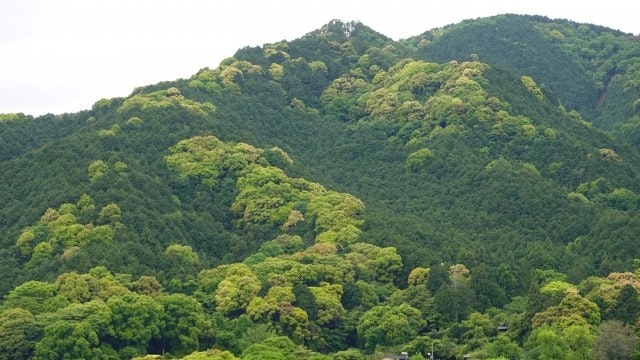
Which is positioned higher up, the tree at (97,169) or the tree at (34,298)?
the tree at (97,169)

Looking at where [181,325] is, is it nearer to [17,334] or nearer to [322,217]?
[17,334]

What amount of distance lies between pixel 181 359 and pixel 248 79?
2463 inches

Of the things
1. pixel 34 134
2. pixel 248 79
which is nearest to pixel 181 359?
pixel 34 134

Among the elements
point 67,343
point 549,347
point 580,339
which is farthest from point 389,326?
point 67,343

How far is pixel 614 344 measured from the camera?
6444cm

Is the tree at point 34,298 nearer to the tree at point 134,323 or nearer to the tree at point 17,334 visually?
the tree at point 17,334

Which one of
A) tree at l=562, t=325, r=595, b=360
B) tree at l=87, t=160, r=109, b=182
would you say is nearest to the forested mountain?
tree at l=562, t=325, r=595, b=360

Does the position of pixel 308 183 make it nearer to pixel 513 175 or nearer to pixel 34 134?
pixel 513 175

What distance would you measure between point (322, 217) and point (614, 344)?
107 feet

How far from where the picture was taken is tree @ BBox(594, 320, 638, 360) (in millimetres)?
64250

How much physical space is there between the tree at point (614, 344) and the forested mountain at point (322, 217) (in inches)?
4.7

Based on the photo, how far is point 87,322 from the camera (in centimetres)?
7138

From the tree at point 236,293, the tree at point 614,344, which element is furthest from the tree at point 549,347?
the tree at point 236,293

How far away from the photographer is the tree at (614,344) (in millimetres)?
64250
